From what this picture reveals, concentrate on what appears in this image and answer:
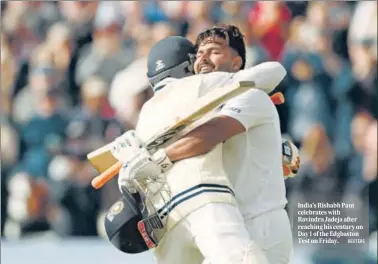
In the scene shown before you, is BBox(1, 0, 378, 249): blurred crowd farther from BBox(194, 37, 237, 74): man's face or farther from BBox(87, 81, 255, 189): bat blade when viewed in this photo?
BBox(87, 81, 255, 189): bat blade

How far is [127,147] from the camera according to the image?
149 inches

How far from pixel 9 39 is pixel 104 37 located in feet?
2.55

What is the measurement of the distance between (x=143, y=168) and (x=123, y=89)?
12.3 ft

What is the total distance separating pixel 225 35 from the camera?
13.2ft

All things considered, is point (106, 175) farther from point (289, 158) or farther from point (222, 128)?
point (289, 158)

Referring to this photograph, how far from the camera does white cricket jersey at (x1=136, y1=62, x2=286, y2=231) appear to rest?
3.70 metres

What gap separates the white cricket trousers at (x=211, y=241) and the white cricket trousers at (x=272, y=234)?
14 cm

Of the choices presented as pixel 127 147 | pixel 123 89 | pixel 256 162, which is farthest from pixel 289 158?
pixel 123 89

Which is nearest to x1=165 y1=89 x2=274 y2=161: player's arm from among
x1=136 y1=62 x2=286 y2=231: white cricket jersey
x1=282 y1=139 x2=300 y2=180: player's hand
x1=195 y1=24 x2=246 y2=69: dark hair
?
x1=136 y1=62 x2=286 y2=231: white cricket jersey

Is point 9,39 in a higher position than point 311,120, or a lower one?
higher

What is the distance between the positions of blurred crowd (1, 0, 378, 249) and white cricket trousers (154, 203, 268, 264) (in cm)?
338

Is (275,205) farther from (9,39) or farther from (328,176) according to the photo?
(9,39)

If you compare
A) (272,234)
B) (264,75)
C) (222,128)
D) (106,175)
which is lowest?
(272,234)

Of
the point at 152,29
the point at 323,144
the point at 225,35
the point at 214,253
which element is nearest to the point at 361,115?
the point at 323,144
